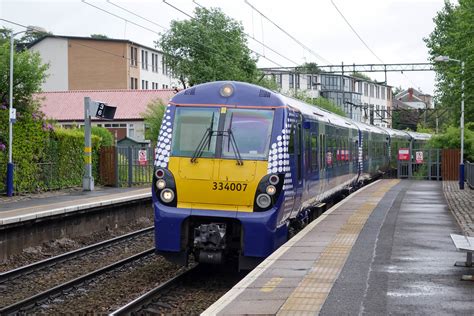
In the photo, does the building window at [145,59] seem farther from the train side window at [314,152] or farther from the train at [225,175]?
the train at [225,175]

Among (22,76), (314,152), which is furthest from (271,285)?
(22,76)

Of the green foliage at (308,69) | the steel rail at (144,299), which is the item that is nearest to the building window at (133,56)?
the green foliage at (308,69)

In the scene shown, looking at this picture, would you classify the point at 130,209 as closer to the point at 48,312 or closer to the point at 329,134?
the point at 329,134

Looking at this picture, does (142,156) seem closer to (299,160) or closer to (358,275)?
(299,160)

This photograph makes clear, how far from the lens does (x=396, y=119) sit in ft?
273

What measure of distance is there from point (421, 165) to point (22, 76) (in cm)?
2615

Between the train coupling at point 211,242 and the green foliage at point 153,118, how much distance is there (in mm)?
36295

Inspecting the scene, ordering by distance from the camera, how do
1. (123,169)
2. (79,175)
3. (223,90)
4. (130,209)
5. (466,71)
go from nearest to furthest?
(223,90) < (466,71) < (130,209) < (79,175) < (123,169)

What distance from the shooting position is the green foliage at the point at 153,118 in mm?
47781

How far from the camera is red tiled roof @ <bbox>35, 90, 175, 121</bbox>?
2210 inches

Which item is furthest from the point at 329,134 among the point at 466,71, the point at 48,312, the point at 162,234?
the point at 48,312

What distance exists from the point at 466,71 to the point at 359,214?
6.33 m

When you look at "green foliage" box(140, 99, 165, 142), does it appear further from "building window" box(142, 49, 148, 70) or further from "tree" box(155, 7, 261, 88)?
"building window" box(142, 49, 148, 70)

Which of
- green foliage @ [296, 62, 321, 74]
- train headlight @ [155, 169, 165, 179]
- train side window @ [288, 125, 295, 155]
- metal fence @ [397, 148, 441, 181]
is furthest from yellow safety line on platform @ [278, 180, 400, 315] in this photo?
metal fence @ [397, 148, 441, 181]
